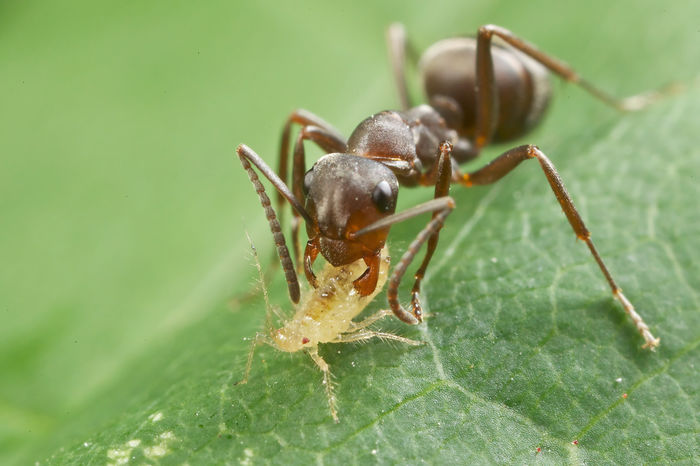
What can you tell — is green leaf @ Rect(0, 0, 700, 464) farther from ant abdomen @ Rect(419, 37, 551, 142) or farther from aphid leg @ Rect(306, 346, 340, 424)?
ant abdomen @ Rect(419, 37, 551, 142)

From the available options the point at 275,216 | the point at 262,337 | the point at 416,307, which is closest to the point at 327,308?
the point at 262,337

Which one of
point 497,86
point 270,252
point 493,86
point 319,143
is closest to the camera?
point 319,143

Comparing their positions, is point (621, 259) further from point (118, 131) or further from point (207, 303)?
point (118, 131)

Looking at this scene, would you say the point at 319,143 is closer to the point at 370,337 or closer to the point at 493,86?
the point at 493,86

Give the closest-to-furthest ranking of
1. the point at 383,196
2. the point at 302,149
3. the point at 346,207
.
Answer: the point at 346,207
the point at 383,196
the point at 302,149

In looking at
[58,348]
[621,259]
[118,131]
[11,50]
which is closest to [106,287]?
[58,348]

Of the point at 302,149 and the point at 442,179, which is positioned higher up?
the point at 302,149
